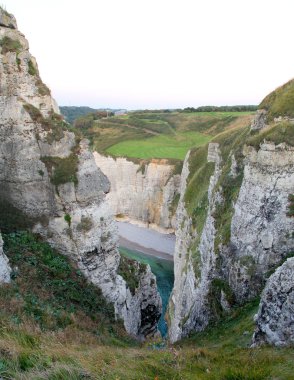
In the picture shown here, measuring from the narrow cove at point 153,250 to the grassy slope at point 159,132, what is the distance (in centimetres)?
1331

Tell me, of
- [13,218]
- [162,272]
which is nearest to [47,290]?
[13,218]

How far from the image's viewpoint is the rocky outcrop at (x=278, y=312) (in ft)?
32.6

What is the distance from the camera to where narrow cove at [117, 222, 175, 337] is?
45.9 m

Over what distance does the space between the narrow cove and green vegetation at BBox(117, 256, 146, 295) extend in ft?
59.2

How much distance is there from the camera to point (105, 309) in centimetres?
1792

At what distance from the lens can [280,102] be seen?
2047cm

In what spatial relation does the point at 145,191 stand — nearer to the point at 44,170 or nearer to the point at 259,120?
the point at 259,120

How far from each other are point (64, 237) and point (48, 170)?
11.3 feet

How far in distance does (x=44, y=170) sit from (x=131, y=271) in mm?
9451

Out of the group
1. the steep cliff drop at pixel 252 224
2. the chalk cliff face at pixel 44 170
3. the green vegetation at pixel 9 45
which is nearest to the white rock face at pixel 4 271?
the chalk cliff face at pixel 44 170

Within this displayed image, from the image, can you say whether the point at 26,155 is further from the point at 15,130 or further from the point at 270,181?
the point at 270,181

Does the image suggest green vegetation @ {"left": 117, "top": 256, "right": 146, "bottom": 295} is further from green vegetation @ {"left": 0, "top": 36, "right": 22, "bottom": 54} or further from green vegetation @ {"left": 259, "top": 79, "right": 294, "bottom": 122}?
green vegetation @ {"left": 0, "top": 36, "right": 22, "bottom": 54}

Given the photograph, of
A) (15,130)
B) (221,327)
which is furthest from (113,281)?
(15,130)

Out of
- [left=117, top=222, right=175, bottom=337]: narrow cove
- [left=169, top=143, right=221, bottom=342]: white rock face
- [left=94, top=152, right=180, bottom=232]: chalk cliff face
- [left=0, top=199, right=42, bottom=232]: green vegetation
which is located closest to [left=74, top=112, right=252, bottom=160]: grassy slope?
[left=94, top=152, right=180, bottom=232]: chalk cliff face
